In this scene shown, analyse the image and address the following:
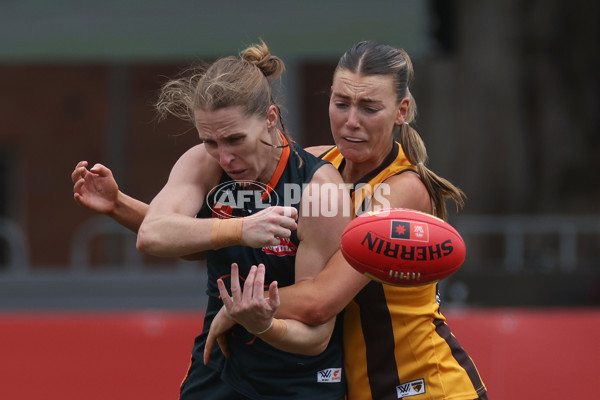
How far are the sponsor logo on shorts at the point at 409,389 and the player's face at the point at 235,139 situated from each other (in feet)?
3.19

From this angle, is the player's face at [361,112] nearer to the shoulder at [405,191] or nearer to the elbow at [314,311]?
the shoulder at [405,191]

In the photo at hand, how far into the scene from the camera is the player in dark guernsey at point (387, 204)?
127 inches

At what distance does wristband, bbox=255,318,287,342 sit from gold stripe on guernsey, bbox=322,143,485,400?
0.42 m

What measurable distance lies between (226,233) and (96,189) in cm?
84

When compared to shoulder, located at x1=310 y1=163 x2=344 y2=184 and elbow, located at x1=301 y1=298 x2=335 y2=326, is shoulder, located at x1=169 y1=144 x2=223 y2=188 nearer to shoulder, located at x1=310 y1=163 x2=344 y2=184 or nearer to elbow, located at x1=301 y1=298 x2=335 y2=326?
shoulder, located at x1=310 y1=163 x2=344 y2=184

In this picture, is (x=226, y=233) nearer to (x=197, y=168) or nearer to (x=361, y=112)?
(x=197, y=168)

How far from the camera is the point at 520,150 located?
10.6 meters

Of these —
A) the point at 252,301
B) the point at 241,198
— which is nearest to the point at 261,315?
the point at 252,301

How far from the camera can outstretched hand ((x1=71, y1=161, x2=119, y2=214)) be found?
345 centimetres

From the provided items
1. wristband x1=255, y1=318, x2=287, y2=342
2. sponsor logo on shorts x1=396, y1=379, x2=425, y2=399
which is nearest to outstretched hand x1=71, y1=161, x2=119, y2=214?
wristband x1=255, y1=318, x2=287, y2=342

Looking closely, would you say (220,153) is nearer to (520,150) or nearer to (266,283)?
(266,283)

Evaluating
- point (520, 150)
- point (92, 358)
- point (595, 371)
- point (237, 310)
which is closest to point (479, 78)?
point (520, 150)

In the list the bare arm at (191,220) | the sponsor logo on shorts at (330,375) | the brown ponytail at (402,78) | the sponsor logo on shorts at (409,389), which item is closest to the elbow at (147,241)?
the bare arm at (191,220)

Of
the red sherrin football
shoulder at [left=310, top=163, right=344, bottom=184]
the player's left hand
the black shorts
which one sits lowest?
the black shorts
